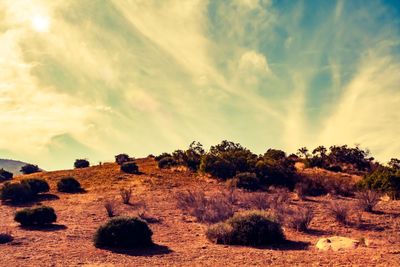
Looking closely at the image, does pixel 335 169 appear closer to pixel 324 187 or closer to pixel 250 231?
pixel 324 187

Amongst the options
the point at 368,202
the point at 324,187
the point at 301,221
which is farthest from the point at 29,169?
the point at 368,202

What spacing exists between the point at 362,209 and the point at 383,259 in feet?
29.5

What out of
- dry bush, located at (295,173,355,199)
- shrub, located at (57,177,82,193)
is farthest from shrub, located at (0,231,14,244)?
dry bush, located at (295,173,355,199)

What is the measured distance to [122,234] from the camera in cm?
1029

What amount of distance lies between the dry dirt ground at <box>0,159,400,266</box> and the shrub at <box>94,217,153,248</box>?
45 centimetres

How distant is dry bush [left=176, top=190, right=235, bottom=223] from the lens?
1485cm

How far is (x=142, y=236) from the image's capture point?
34.8 feet

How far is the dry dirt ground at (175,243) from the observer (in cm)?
838

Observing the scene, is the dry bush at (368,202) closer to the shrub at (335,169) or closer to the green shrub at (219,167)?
the green shrub at (219,167)

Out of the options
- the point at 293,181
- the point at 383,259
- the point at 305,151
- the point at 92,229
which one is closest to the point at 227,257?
the point at 383,259

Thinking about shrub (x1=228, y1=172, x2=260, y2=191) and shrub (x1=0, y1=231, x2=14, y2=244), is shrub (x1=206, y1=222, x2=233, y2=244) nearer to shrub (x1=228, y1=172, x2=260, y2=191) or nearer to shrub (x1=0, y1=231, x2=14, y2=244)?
shrub (x1=0, y1=231, x2=14, y2=244)

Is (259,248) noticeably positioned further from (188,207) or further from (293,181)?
(293,181)

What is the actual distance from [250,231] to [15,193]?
772 inches

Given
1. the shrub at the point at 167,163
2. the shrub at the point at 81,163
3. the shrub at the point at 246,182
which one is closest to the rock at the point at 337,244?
the shrub at the point at 246,182
